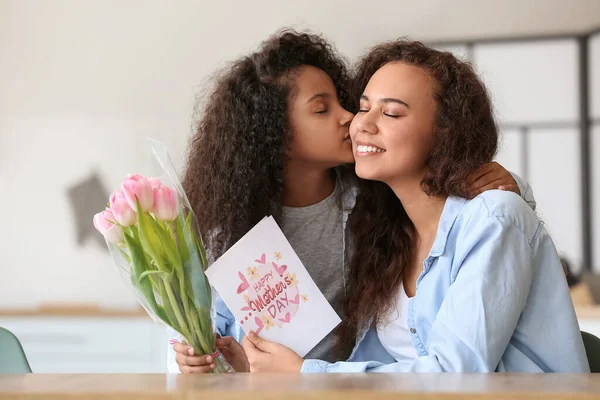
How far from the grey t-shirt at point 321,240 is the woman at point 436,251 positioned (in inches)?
2.8

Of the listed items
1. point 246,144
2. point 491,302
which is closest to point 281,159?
point 246,144

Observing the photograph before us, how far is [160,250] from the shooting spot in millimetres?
1256

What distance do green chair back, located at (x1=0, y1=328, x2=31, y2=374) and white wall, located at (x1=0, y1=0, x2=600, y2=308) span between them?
9.74 ft

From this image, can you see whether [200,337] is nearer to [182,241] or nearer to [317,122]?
[182,241]

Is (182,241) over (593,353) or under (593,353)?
over

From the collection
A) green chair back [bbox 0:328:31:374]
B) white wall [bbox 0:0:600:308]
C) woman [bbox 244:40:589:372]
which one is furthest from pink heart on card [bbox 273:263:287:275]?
white wall [bbox 0:0:600:308]

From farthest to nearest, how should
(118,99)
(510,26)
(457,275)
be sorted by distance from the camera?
(118,99) < (510,26) < (457,275)

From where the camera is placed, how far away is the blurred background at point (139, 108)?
422cm

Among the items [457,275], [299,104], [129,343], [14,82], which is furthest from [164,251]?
[14,82]

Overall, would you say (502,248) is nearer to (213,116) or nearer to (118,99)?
(213,116)

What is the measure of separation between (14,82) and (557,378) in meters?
4.71

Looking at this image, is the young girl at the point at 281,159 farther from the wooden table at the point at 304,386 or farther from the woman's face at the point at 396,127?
the wooden table at the point at 304,386

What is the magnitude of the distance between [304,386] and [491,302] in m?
0.72

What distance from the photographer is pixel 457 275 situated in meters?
1.38
